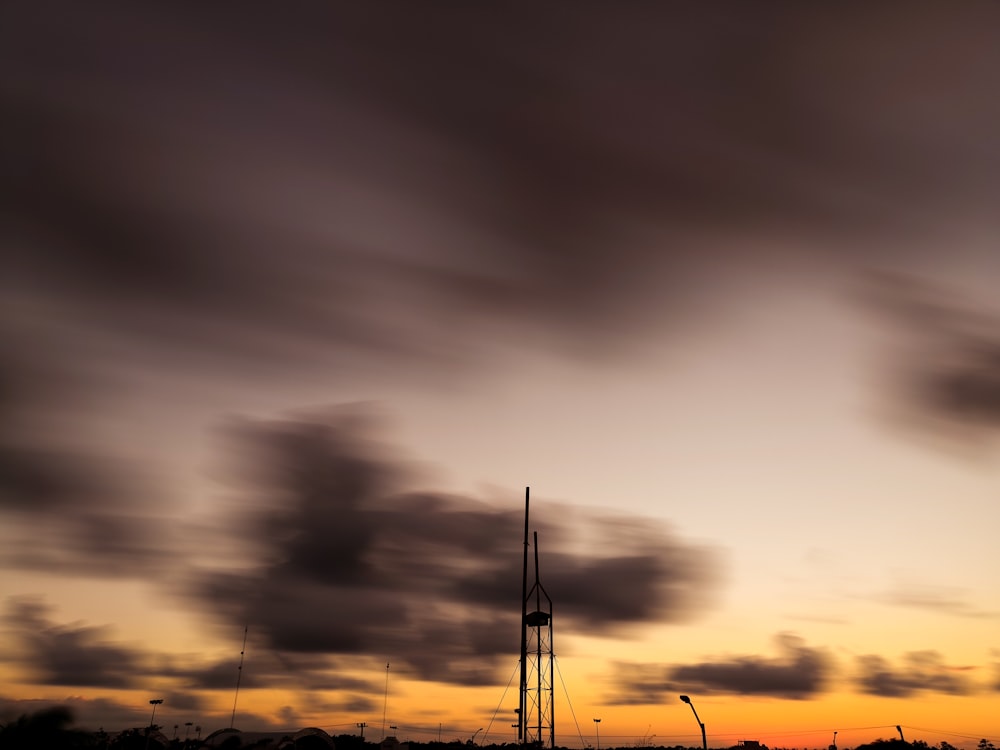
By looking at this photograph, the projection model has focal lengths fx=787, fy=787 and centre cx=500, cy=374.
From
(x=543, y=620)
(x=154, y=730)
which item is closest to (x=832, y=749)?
(x=543, y=620)

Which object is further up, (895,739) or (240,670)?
(240,670)

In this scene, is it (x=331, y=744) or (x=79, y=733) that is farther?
(x=331, y=744)

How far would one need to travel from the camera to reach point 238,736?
11488 cm

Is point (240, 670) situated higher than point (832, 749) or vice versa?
point (240, 670)

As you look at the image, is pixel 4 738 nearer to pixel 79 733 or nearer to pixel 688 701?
pixel 79 733

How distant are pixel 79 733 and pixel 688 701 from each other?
2418 inches

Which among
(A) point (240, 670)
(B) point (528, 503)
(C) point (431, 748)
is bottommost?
(C) point (431, 748)

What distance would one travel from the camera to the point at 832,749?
547ft

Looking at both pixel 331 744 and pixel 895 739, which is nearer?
pixel 331 744

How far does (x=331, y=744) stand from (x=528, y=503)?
48.5 meters

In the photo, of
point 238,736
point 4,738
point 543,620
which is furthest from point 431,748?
point 4,738

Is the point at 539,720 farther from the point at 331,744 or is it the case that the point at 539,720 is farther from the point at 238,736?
the point at 238,736

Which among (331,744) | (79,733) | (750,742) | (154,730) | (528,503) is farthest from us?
(750,742)

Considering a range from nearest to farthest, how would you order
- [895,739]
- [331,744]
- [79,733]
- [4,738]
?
[4,738] < [79,733] < [331,744] < [895,739]
